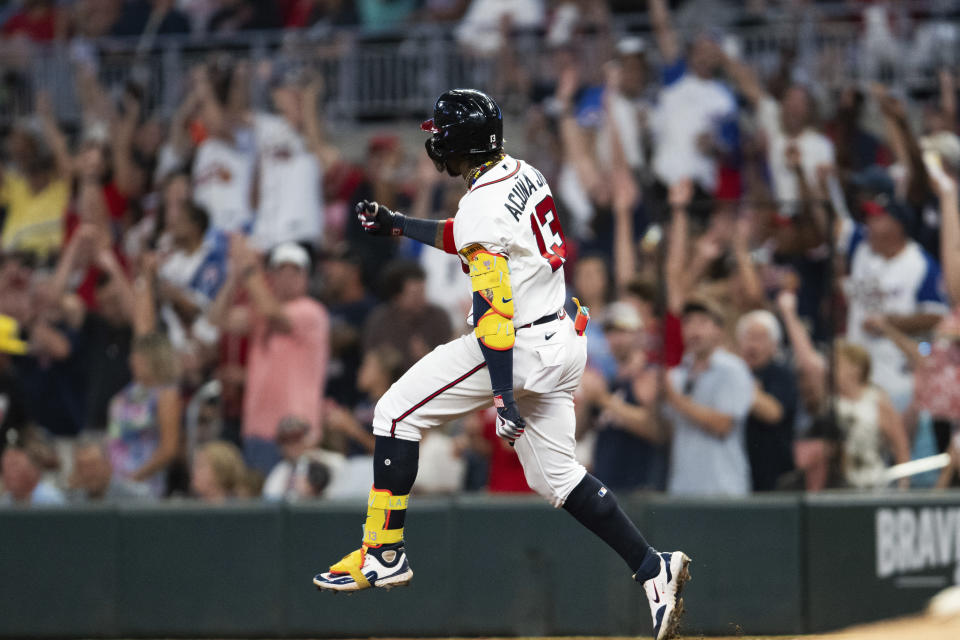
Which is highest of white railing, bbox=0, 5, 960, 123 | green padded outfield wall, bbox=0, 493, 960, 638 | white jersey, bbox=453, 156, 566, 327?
white railing, bbox=0, 5, 960, 123

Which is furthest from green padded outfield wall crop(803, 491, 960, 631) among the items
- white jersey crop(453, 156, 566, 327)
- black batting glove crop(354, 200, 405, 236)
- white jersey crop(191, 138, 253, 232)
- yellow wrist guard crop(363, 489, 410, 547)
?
white jersey crop(191, 138, 253, 232)

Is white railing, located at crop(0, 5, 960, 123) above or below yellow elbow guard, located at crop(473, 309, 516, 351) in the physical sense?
above

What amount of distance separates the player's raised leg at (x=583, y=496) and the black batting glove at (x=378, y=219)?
88 cm

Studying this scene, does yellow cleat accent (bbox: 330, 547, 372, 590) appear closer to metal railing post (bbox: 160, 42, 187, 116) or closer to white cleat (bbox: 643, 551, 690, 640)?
white cleat (bbox: 643, 551, 690, 640)

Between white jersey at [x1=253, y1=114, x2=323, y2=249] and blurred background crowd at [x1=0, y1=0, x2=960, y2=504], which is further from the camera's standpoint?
white jersey at [x1=253, y1=114, x2=323, y2=249]

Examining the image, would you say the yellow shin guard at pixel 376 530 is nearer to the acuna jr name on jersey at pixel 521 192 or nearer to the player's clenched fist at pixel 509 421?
the player's clenched fist at pixel 509 421

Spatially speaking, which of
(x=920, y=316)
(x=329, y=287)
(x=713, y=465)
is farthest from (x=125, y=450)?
(x=920, y=316)

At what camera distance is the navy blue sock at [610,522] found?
5.27m

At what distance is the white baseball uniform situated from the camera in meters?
5.04

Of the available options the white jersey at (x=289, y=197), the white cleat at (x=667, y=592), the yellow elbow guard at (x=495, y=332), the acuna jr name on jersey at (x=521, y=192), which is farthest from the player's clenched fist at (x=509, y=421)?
the white jersey at (x=289, y=197)

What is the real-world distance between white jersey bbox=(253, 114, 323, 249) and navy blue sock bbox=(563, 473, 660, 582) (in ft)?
17.4

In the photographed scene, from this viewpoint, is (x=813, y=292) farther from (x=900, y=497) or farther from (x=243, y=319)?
(x=243, y=319)

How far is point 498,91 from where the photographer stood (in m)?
11.2

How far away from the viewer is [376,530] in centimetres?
523
